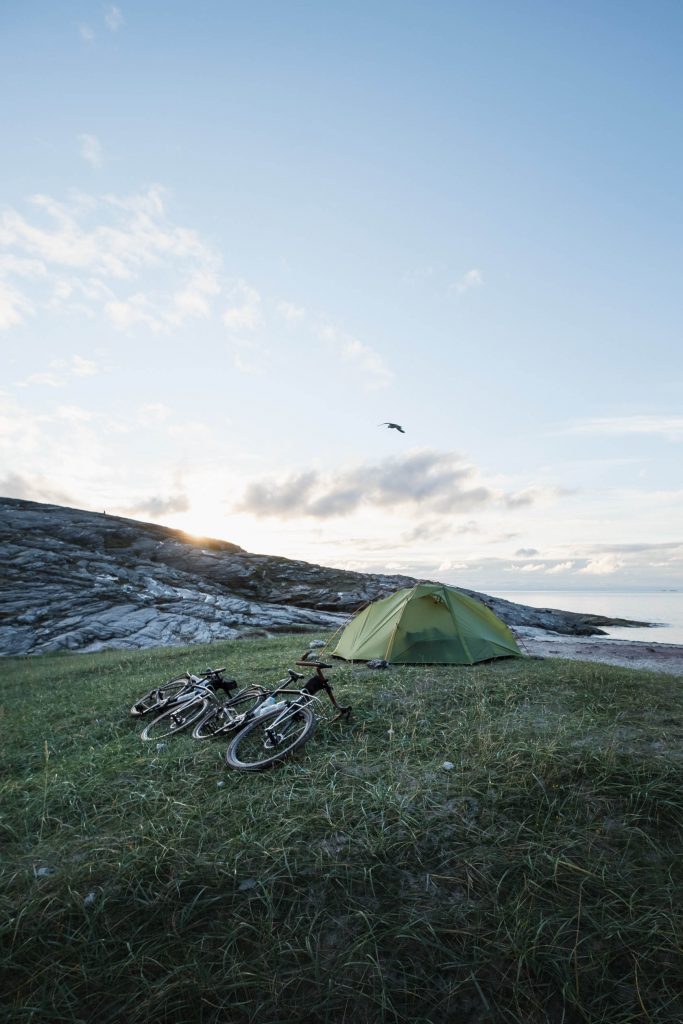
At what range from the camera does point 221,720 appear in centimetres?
1109

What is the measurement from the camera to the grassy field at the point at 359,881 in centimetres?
443

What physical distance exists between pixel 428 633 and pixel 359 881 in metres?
12.4

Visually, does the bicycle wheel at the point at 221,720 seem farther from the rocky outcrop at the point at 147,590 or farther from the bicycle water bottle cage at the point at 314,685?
the rocky outcrop at the point at 147,590

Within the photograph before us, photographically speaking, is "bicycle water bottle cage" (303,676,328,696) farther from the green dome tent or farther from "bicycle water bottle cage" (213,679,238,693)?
the green dome tent

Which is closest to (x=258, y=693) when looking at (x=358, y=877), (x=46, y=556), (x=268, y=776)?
(x=268, y=776)

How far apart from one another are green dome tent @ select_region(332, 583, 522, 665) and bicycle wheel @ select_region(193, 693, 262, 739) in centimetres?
670

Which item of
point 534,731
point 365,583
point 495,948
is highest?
point 365,583

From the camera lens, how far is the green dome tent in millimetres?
17391

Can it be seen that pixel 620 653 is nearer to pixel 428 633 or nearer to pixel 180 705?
pixel 428 633

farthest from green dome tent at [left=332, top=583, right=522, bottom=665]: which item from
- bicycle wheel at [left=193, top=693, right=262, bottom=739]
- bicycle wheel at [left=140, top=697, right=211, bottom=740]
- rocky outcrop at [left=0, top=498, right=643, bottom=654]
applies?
rocky outcrop at [left=0, top=498, right=643, bottom=654]

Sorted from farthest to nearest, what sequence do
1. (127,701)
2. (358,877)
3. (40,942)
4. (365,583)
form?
(365,583), (127,701), (358,877), (40,942)

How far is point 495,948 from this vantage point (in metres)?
4.73

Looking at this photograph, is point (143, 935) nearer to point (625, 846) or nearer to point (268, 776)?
point (268, 776)

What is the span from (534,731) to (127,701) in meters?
10.3
